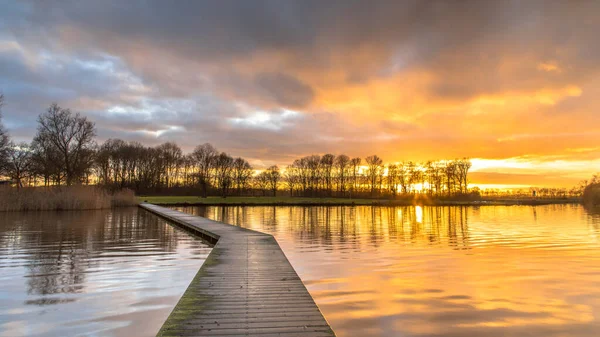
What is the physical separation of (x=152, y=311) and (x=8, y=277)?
493 centimetres

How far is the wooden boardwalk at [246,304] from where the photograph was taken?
495cm

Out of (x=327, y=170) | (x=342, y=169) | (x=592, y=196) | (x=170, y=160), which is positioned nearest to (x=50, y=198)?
(x=170, y=160)

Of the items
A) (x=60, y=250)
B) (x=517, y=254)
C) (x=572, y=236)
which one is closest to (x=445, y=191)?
(x=572, y=236)

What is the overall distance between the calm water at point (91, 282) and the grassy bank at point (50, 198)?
19.3 m

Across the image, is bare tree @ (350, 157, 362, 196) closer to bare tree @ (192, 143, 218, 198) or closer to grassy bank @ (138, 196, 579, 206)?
grassy bank @ (138, 196, 579, 206)

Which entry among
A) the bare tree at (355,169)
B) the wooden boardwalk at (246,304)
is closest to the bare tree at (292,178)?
the bare tree at (355,169)

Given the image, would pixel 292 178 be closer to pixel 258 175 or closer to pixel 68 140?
pixel 258 175

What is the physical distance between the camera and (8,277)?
30.7ft

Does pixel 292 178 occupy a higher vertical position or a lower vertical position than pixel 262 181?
higher

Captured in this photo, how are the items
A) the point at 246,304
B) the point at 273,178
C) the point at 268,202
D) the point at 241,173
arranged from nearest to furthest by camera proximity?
the point at 246,304 → the point at 268,202 → the point at 241,173 → the point at 273,178

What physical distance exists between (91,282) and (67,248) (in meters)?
6.22

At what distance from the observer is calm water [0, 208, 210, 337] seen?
6.18 meters

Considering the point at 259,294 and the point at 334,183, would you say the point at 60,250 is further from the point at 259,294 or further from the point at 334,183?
the point at 334,183

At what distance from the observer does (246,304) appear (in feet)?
19.7
